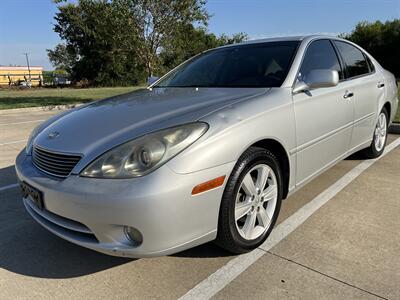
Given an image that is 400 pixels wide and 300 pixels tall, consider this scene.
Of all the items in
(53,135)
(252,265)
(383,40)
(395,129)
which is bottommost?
(252,265)

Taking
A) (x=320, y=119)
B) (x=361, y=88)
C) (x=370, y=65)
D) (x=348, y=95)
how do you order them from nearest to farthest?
(x=320, y=119) → (x=348, y=95) → (x=361, y=88) → (x=370, y=65)

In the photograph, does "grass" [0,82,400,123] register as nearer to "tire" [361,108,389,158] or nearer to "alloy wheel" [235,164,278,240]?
"tire" [361,108,389,158]

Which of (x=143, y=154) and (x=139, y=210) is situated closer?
(x=139, y=210)

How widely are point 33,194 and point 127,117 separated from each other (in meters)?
0.80

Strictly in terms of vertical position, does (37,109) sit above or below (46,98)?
below

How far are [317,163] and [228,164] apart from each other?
4.19 feet

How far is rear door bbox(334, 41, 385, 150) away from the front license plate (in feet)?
9.75

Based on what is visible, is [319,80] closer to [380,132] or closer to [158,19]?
[380,132]

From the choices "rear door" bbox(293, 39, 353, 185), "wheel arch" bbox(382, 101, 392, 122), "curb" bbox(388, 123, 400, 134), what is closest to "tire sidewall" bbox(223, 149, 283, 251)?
"rear door" bbox(293, 39, 353, 185)

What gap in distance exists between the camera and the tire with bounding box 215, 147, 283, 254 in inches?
96.7

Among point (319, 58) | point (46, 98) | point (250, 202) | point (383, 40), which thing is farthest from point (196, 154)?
point (383, 40)

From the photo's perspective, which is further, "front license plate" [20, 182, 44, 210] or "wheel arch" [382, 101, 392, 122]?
"wheel arch" [382, 101, 392, 122]

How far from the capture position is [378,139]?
4914 millimetres

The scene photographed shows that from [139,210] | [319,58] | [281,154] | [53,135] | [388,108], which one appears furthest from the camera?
[388,108]
